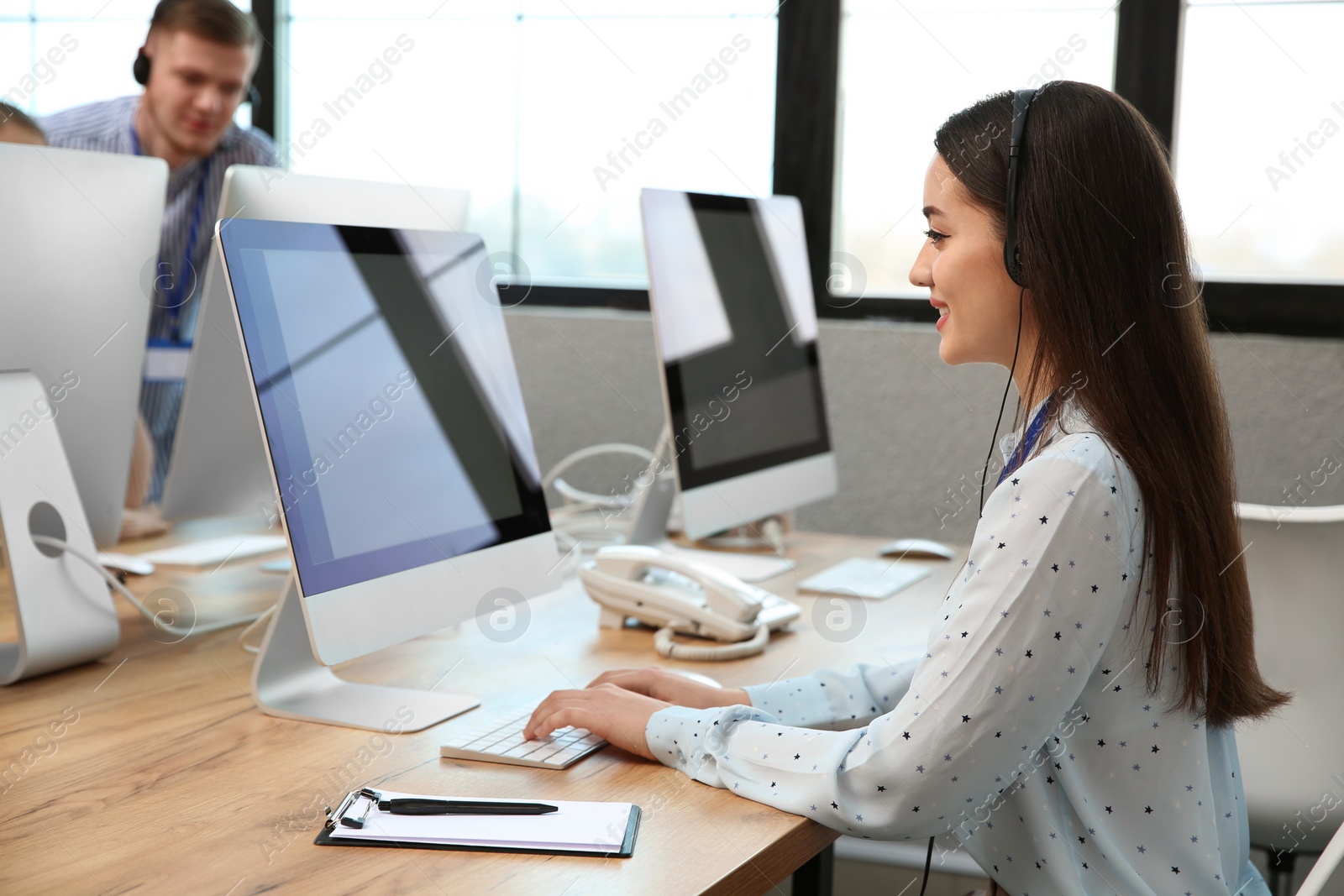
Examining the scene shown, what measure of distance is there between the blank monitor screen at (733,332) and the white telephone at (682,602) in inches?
7.4

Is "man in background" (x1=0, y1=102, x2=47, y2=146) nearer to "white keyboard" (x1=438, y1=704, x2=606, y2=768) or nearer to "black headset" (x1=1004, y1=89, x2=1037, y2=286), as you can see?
"white keyboard" (x1=438, y1=704, x2=606, y2=768)

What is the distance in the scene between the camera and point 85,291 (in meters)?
1.38

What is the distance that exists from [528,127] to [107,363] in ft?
6.02

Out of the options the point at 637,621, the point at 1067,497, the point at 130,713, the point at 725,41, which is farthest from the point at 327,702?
the point at 725,41

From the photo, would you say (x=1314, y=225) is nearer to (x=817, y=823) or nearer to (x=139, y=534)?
(x=817, y=823)

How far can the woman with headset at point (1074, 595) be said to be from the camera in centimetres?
87

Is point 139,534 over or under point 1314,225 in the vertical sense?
under

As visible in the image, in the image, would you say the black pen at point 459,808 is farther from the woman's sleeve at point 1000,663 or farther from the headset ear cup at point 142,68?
the headset ear cup at point 142,68

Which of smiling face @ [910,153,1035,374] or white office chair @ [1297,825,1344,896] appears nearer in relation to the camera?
white office chair @ [1297,825,1344,896]

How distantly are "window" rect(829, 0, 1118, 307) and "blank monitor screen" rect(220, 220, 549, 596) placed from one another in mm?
1624

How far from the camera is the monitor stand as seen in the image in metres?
1.13

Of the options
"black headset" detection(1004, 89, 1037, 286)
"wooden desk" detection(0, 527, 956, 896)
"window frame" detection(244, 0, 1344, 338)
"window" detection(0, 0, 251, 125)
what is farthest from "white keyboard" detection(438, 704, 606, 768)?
"window" detection(0, 0, 251, 125)

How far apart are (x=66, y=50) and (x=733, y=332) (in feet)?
8.85

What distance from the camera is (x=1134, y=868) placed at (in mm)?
965
